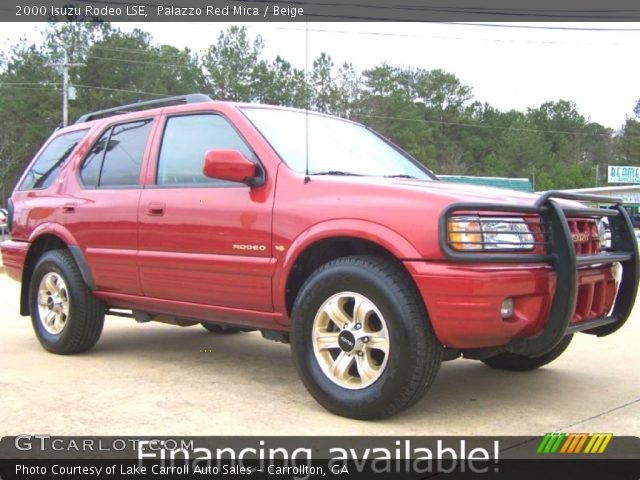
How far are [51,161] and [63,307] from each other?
1371mm

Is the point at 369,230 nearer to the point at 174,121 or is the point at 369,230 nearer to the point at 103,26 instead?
the point at 174,121

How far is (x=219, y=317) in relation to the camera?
452 cm

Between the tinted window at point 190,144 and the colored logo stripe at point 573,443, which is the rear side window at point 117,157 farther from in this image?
the colored logo stripe at point 573,443

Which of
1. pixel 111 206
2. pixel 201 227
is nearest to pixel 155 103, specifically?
pixel 111 206

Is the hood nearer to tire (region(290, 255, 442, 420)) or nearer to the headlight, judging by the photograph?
the headlight

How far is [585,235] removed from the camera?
13.1 feet

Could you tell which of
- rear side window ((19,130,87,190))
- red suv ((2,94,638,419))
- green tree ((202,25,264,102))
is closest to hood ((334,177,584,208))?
red suv ((2,94,638,419))

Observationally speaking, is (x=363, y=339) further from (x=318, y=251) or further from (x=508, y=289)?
(x=508, y=289)

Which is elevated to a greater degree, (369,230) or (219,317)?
(369,230)

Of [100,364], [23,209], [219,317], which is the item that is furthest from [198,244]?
[23,209]

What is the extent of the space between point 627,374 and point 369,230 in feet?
8.27

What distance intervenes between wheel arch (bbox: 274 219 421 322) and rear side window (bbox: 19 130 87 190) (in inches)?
109

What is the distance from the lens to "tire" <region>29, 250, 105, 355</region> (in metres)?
5.40

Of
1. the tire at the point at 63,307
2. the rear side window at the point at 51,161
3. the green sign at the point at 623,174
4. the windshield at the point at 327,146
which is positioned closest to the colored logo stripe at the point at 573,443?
the windshield at the point at 327,146
